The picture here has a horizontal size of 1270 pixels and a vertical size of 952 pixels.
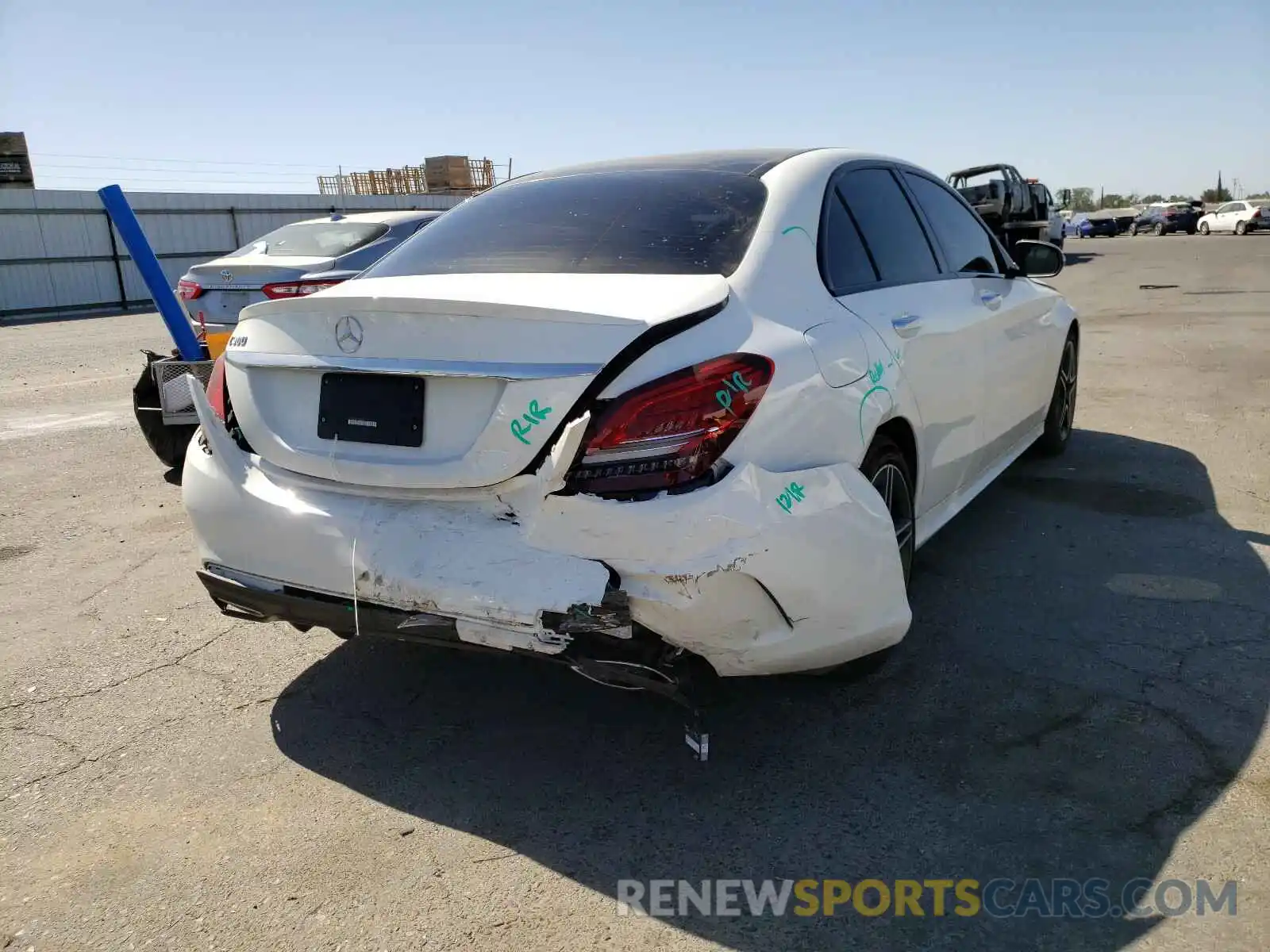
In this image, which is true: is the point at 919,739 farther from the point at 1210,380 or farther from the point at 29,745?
the point at 1210,380

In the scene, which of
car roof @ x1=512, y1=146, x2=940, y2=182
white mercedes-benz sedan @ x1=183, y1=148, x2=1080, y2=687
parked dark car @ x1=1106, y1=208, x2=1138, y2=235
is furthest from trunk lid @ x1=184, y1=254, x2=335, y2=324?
parked dark car @ x1=1106, y1=208, x2=1138, y2=235

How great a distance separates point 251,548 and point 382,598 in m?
0.50

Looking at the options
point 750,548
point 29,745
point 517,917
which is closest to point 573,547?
point 750,548

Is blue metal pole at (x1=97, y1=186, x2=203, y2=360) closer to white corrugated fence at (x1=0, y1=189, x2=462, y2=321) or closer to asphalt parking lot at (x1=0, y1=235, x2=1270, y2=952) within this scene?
asphalt parking lot at (x1=0, y1=235, x2=1270, y2=952)

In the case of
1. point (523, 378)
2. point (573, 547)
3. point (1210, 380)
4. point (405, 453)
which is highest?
point (523, 378)

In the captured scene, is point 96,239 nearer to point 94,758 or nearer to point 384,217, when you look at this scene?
point 384,217

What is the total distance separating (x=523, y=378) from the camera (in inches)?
96.6

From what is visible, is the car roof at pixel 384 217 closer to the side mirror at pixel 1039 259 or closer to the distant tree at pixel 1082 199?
the side mirror at pixel 1039 259

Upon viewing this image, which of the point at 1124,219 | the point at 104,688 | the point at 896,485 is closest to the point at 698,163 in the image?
the point at 896,485

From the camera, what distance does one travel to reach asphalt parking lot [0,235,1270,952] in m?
2.27

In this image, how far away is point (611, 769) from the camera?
283cm

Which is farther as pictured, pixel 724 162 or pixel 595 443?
pixel 724 162

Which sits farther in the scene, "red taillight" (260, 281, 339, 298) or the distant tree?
the distant tree

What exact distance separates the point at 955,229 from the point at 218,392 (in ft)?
10.2
